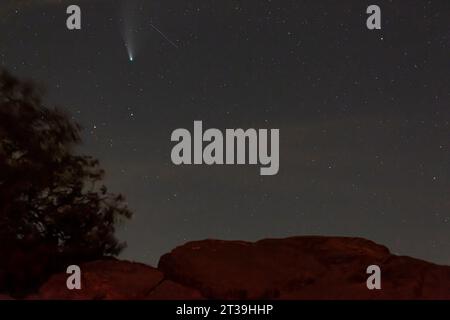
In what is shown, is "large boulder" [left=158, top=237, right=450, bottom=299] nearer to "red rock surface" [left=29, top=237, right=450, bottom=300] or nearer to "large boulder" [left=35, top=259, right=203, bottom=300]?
"red rock surface" [left=29, top=237, right=450, bottom=300]

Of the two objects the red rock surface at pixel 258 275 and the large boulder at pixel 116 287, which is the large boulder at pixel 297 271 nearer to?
the red rock surface at pixel 258 275

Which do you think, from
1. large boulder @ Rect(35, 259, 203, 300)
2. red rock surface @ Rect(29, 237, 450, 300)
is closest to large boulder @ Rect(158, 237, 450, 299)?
red rock surface @ Rect(29, 237, 450, 300)

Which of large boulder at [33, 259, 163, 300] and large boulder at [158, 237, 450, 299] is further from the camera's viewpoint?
large boulder at [158, 237, 450, 299]

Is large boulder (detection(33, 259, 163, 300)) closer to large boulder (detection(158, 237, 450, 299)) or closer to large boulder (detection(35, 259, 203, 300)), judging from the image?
large boulder (detection(35, 259, 203, 300))

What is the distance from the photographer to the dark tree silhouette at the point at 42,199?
13.0m

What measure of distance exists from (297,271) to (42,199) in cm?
386

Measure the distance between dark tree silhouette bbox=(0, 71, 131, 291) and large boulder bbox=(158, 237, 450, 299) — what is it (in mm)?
1210

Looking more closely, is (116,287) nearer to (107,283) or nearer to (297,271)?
(107,283)

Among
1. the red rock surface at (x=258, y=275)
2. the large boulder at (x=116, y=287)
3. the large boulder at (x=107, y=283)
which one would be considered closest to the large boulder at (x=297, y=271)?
the red rock surface at (x=258, y=275)

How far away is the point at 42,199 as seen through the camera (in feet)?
43.4

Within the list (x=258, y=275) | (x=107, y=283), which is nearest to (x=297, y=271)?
(x=258, y=275)

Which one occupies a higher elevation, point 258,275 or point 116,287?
point 258,275

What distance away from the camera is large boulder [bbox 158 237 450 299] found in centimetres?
1251

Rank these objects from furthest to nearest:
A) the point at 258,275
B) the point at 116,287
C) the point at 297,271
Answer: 1. the point at 297,271
2. the point at 258,275
3. the point at 116,287
